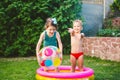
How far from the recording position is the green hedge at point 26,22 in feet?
43.0

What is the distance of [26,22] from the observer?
520 inches

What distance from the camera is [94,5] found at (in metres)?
15.9

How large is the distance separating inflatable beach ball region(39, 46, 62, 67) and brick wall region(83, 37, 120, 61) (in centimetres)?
391

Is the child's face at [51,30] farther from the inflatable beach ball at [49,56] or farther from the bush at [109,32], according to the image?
the bush at [109,32]

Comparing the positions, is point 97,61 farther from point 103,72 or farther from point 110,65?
point 103,72

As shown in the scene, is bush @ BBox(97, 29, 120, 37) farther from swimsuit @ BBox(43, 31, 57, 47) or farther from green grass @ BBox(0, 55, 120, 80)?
swimsuit @ BBox(43, 31, 57, 47)

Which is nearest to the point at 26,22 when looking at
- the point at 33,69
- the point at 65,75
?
the point at 33,69

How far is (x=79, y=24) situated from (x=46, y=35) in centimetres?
79

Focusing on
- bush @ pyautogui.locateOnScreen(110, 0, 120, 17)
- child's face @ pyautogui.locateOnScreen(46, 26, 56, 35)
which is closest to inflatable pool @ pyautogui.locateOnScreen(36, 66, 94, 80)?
child's face @ pyautogui.locateOnScreen(46, 26, 56, 35)

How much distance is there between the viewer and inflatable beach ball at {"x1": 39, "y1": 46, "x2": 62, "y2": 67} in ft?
24.9

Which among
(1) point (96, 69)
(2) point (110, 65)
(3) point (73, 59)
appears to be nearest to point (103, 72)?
(1) point (96, 69)

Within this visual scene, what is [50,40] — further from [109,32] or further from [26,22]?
[109,32]

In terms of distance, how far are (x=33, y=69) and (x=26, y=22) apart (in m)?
3.55

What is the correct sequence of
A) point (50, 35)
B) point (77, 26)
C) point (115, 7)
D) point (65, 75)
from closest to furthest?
1. point (65, 75)
2. point (77, 26)
3. point (50, 35)
4. point (115, 7)
